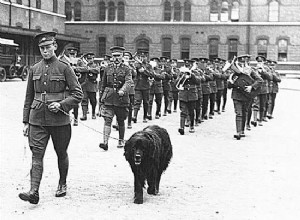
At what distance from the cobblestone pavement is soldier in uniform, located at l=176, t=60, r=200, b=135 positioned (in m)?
0.46

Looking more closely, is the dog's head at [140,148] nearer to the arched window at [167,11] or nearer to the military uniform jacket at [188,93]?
the military uniform jacket at [188,93]

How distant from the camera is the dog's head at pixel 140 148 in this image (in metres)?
6.36

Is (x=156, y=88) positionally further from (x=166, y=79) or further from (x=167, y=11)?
(x=167, y=11)

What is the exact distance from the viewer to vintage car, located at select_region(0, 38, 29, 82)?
2969cm

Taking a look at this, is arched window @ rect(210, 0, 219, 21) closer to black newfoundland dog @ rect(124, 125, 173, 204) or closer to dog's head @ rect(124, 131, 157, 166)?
black newfoundland dog @ rect(124, 125, 173, 204)

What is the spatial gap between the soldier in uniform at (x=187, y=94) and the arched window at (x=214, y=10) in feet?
109

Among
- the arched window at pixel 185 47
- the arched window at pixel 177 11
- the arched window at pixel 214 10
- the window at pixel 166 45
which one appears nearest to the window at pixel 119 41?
the window at pixel 166 45

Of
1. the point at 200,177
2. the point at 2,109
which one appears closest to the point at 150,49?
the point at 2,109

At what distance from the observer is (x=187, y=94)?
42.5ft

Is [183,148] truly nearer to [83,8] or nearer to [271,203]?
[271,203]

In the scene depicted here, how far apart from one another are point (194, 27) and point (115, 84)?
1428 inches

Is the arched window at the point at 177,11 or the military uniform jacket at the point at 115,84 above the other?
the arched window at the point at 177,11

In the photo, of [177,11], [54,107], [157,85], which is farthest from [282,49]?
[54,107]

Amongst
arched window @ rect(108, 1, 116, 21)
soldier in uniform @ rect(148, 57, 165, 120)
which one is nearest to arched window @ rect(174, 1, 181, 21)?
arched window @ rect(108, 1, 116, 21)
